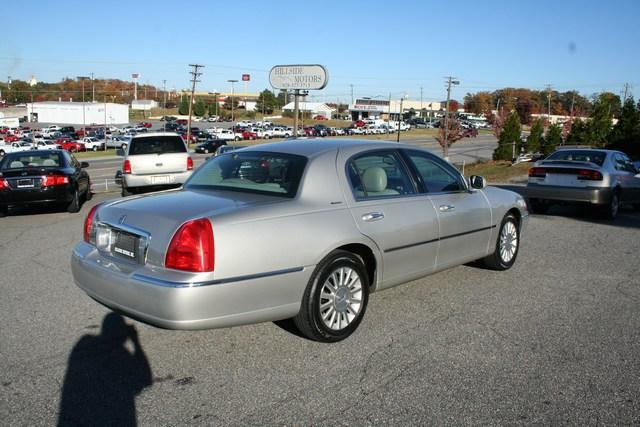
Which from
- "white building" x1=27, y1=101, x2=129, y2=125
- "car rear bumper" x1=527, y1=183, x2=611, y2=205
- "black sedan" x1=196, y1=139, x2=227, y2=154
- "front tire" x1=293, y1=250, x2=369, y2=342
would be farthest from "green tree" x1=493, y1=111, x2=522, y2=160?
"white building" x1=27, y1=101, x2=129, y2=125

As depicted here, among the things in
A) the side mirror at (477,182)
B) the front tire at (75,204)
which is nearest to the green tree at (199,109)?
the front tire at (75,204)

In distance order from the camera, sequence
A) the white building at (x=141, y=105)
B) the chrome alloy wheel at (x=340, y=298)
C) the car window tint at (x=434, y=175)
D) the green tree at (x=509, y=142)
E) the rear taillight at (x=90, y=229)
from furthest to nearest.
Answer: the white building at (x=141, y=105)
the green tree at (x=509, y=142)
the car window tint at (x=434, y=175)
the rear taillight at (x=90, y=229)
the chrome alloy wheel at (x=340, y=298)

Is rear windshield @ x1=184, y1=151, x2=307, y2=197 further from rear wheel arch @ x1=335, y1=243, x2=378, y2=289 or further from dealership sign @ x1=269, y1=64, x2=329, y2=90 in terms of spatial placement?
dealership sign @ x1=269, y1=64, x2=329, y2=90

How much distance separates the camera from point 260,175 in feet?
16.8

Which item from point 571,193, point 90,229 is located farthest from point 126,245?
point 571,193

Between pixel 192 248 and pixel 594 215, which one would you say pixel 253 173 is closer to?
pixel 192 248

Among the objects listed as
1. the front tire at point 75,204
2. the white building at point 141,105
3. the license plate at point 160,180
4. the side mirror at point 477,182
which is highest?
the white building at point 141,105

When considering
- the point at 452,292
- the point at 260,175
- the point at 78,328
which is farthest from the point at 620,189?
the point at 78,328

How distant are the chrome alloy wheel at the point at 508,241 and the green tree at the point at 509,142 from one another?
33997 mm

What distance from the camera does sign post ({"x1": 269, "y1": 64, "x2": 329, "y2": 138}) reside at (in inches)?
1043

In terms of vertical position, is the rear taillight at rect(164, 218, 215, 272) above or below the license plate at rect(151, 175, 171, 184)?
above

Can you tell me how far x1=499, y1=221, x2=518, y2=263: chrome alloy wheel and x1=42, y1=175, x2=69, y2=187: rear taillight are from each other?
8.98 meters

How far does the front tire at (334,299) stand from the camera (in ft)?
14.9

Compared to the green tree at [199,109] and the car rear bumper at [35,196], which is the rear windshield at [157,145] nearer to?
the car rear bumper at [35,196]
